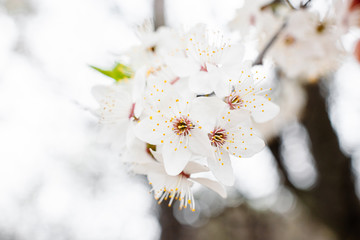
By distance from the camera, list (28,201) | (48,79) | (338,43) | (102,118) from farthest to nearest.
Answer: (28,201), (48,79), (338,43), (102,118)

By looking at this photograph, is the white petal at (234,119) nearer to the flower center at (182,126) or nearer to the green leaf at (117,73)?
the flower center at (182,126)

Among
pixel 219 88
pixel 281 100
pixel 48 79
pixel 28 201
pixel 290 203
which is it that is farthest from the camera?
pixel 290 203

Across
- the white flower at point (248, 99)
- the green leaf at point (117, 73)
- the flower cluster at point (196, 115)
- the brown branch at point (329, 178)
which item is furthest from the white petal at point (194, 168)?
the brown branch at point (329, 178)

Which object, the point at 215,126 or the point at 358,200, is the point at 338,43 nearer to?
the point at 215,126

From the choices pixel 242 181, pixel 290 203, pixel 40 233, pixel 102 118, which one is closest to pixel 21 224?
pixel 40 233

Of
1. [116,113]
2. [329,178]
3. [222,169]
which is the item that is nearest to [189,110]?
[222,169]

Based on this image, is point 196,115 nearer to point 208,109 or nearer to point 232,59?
point 208,109

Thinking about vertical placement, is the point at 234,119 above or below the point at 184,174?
above
